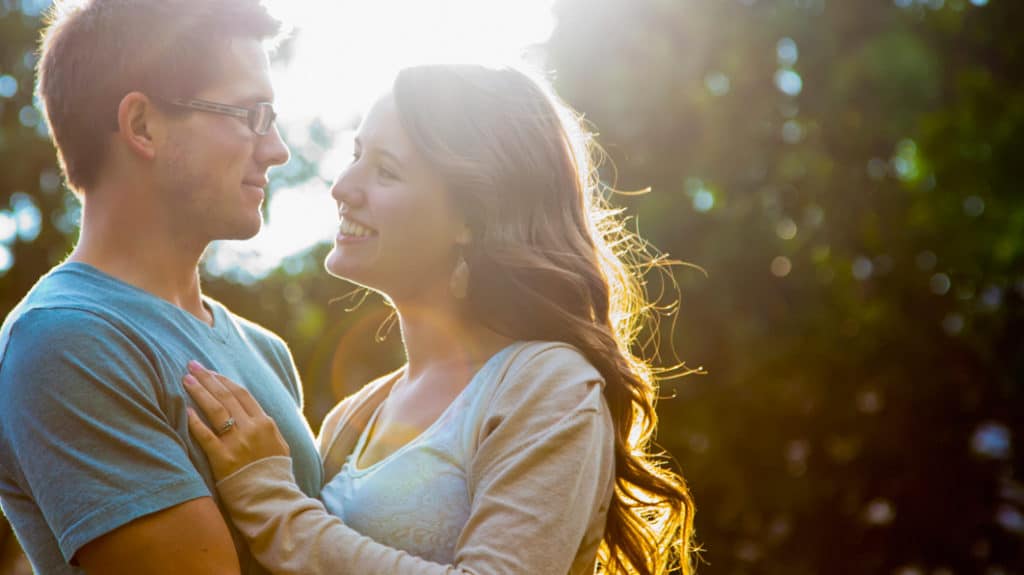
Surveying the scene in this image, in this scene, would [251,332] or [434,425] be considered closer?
[434,425]

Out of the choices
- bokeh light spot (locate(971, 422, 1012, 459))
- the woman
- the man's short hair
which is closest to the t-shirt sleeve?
the woman

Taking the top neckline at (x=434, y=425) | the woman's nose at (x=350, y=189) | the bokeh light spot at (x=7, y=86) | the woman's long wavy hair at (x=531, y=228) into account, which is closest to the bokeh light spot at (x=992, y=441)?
the woman's long wavy hair at (x=531, y=228)

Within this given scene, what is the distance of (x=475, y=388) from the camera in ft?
8.81

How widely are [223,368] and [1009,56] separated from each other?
995 centimetres

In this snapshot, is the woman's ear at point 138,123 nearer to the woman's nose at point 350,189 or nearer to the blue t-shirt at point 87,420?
the blue t-shirt at point 87,420

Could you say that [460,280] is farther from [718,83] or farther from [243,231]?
[718,83]

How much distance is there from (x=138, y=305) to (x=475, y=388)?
2.69 ft

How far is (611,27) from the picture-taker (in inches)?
368

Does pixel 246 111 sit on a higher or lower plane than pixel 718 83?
higher

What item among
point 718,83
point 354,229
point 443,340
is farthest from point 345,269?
point 718,83

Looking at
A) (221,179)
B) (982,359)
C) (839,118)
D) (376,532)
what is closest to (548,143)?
(221,179)

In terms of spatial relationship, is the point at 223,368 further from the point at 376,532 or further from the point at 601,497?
the point at 601,497

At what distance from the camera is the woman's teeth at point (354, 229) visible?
2920 millimetres

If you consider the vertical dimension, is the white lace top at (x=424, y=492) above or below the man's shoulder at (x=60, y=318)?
below
